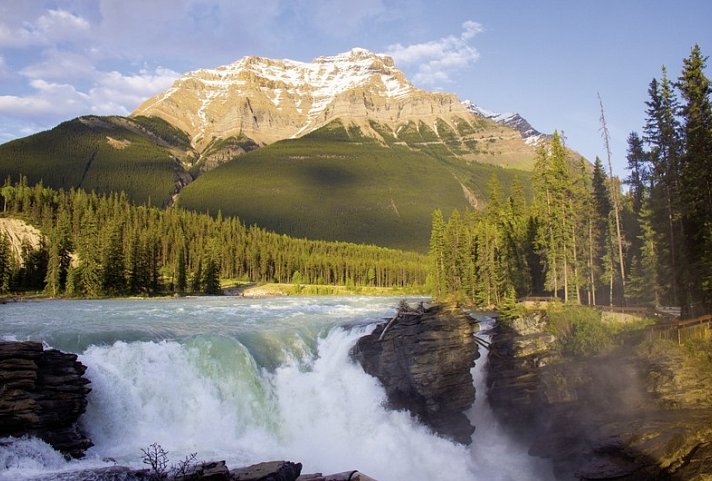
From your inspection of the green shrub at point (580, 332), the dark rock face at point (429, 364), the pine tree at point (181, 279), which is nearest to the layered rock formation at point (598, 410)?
the green shrub at point (580, 332)

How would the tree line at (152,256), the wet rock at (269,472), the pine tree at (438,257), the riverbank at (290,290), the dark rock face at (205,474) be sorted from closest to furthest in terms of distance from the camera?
the dark rock face at (205,474), the wet rock at (269,472), the pine tree at (438,257), the tree line at (152,256), the riverbank at (290,290)

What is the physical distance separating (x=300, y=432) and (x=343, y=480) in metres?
13.2

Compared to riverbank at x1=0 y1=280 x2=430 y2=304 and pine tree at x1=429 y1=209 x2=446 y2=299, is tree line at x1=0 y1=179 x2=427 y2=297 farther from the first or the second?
pine tree at x1=429 y1=209 x2=446 y2=299

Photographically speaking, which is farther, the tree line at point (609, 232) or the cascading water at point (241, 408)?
the tree line at point (609, 232)

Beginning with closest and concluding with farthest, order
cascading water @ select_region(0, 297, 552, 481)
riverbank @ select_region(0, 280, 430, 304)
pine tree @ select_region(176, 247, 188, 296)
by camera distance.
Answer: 1. cascading water @ select_region(0, 297, 552, 481)
2. pine tree @ select_region(176, 247, 188, 296)
3. riverbank @ select_region(0, 280, 430, 304)

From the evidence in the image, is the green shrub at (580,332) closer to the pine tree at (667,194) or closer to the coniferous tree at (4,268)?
the pine tree at (667,194)

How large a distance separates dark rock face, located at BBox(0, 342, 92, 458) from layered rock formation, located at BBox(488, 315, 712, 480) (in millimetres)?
25159

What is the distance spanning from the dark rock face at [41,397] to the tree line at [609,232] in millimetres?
36547

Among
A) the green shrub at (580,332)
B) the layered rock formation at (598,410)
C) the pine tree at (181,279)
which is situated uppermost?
the pine tree at (181,279)

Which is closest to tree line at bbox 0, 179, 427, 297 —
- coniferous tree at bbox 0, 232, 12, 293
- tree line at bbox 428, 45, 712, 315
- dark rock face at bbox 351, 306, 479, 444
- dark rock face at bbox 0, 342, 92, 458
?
coniferous tree at bbox 0, 232, 12, 293

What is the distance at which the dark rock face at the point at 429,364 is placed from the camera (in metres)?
34.9

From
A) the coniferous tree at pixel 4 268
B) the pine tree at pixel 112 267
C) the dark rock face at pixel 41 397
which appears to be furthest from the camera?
the pine tree at pixel 112 267

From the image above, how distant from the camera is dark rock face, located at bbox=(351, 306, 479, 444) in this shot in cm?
3494

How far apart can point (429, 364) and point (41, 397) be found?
22.6m
